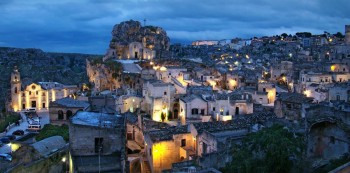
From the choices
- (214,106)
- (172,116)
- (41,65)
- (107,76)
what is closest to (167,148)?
(214,106)

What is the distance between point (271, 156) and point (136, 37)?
73.5 meters

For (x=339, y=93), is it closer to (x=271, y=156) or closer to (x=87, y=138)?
(x=271, y=156)

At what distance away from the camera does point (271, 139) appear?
62.0ft

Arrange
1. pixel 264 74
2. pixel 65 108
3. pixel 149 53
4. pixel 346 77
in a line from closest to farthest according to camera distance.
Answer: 1. pixel 65 108
2. pixel 346 77
3. pixel 264 74
4. pixel 149 53

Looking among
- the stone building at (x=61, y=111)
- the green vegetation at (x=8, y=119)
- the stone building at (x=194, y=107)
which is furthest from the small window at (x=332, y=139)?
the green vegetation at (x=8, y=119)

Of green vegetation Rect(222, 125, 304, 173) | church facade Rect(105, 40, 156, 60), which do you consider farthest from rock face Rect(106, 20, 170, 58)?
green vegetation Rect(222, 125, 304, 173)

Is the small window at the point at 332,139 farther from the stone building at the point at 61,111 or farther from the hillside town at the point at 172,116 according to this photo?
the stone building at the point at 61,111

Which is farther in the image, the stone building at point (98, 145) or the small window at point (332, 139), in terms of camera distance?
the stone building at point (98, 145)

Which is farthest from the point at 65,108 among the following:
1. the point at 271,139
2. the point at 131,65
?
the point at 271,139

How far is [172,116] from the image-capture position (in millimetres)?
47375

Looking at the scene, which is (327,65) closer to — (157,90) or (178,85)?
(178,85)

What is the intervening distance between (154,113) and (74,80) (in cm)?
7364

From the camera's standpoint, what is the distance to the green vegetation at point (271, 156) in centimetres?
1777

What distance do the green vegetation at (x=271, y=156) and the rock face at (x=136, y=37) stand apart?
6373 centimetres
